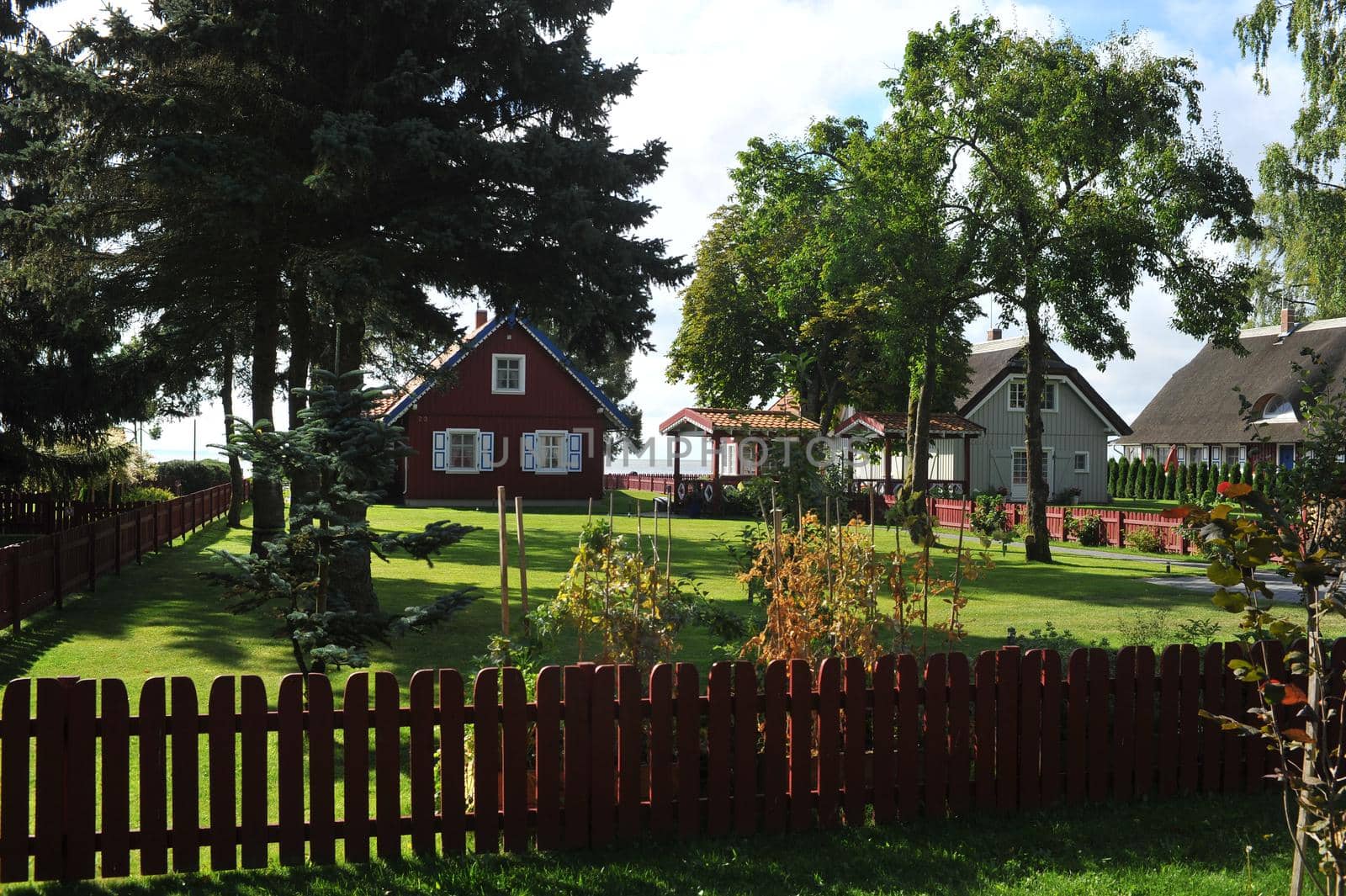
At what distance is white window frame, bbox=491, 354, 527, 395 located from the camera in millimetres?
39219

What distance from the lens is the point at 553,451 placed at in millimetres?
39906

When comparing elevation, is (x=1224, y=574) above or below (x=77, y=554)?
above

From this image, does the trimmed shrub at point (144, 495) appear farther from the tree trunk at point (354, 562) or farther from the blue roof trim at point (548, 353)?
the tree trunk at point (354, 562)

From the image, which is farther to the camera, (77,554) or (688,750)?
(77,554)

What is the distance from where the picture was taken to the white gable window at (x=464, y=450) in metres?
38.5

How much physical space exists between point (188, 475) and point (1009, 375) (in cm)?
3329

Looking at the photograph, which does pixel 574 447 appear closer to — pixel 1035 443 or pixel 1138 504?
pixel 1035 443

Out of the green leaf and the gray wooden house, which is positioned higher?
the gray wooden house

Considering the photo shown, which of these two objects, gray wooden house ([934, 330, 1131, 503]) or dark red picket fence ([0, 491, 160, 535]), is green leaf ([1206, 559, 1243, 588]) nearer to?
dark red picket fence ([0, 491, 160, 535])

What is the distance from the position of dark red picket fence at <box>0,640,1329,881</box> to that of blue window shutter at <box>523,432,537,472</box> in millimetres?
33080

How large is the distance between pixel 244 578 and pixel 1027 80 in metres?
19.9

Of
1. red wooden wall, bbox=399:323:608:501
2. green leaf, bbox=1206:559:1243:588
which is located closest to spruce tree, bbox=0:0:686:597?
green leaf, bbox=1206:559:1243:588

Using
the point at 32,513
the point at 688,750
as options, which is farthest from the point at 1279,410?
the point at 688,750

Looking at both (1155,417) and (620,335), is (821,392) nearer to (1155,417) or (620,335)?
(1155,417)
